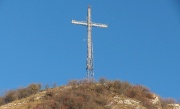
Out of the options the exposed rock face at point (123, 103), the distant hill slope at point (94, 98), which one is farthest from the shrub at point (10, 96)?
the exposed rock face at point (123, 103)

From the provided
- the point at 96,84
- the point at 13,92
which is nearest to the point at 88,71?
the point at 96,84

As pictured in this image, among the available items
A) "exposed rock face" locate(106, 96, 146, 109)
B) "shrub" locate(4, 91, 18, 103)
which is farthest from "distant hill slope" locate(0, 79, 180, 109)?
"shrub" locate(4, 91, 18, 103)

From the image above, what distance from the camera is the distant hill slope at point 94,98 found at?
33612mm

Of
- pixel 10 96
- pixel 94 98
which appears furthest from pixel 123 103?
pixel 10 96

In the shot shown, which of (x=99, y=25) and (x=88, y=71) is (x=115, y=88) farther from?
(x=99, y=25)

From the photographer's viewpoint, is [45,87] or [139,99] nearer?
[139,99]

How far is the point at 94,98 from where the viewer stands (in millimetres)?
34625

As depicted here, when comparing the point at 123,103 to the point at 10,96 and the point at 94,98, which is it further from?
the point at 10,96

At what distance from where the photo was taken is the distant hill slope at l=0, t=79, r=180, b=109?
33612mm

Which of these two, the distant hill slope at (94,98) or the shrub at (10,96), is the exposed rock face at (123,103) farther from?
the shrub at (10,96)

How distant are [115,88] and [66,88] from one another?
412 centimetres

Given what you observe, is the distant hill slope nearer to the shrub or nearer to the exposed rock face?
the exposed rock face

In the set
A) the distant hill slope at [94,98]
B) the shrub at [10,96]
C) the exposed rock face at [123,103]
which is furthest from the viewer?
the shrub at [10,96]

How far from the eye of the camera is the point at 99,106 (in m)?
33.8
